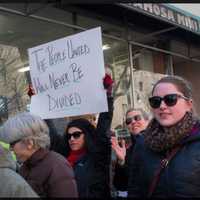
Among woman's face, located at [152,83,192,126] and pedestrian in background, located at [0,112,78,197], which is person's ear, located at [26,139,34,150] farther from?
woman's face, located at [152,83,192,126]

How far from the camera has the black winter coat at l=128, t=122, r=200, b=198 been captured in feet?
7.22

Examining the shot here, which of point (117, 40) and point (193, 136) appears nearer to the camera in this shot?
point (193, 136)

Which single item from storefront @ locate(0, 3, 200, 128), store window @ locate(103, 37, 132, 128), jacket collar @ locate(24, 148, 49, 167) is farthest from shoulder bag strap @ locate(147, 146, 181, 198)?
store window @ locate(103, 37, 132, 128)

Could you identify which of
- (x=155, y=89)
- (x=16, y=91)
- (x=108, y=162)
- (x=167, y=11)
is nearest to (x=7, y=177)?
(x=155, y=89)

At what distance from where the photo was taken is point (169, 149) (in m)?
2.32

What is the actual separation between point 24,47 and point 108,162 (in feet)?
12.6

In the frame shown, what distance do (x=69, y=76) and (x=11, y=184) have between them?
66.8 inches

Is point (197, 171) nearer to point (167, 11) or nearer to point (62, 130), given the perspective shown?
point (62, 130)

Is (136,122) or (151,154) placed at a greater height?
(136,122)

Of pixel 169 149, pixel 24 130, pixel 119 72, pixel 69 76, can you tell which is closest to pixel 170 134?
pixel 169 149

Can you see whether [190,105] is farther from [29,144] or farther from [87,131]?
[87,131]

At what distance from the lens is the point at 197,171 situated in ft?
7.23

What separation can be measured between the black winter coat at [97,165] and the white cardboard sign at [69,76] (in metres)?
0.17

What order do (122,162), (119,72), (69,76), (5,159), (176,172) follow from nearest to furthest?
(5,159), (176,172), (69,76), (122,162), (119,72)
